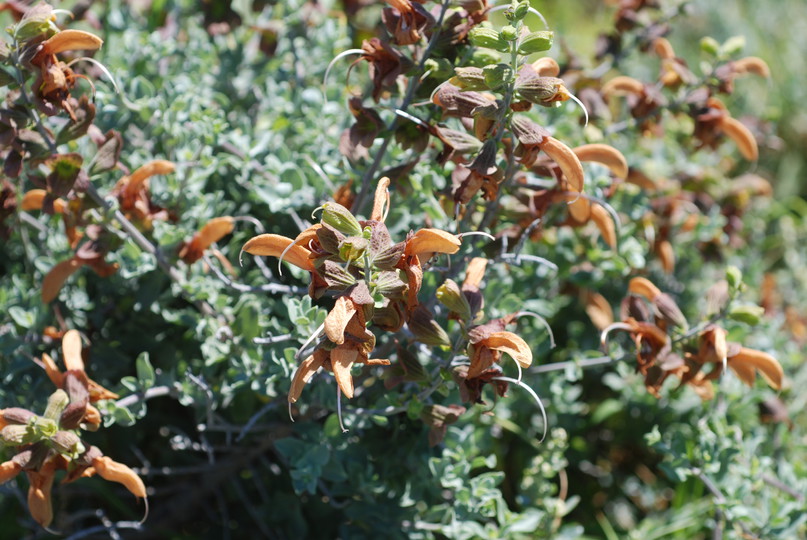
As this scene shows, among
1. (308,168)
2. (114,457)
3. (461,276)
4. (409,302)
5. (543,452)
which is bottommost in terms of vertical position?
(114,457)

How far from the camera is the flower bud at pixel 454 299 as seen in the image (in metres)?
1.31

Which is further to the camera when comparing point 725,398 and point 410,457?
point 725,398

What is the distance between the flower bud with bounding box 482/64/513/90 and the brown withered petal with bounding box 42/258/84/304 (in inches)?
35.8

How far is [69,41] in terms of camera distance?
135cm

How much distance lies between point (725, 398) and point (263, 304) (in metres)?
1.23

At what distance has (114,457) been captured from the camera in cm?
198

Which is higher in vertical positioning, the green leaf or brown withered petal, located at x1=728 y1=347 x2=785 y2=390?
brown withered petal, located at x1=728 y1=347 x2=785 y2=390

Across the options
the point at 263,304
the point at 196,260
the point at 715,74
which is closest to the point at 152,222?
the point at 196,260

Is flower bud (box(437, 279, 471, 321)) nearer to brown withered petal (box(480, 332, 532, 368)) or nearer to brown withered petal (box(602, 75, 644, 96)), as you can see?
brown withered petal (box(480, 332, 532, 368))

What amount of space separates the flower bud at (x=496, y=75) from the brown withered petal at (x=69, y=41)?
0.66m

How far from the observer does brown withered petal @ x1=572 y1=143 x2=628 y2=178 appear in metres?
1.58

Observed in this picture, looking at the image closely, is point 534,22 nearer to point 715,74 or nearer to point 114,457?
point 715,74

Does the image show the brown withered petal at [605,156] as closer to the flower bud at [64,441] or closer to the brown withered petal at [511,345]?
the brown withered petal at [511,345]

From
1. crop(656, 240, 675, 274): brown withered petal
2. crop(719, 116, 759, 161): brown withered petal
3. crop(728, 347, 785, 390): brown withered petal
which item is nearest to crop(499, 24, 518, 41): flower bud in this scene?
crop(728, 347, 785, 390): brown withered petal
